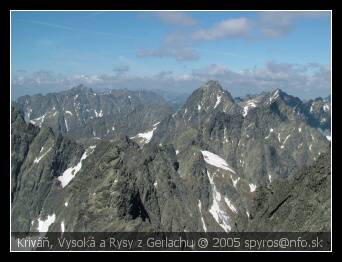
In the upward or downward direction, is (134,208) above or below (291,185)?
below
